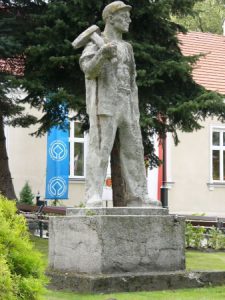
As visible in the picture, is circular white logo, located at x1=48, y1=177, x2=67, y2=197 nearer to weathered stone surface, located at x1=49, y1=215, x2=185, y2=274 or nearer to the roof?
the roof

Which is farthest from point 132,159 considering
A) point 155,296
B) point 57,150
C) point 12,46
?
point 57,150

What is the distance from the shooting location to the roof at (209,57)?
2753 centimetres

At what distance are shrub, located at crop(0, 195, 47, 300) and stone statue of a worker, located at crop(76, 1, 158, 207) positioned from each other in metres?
3.62

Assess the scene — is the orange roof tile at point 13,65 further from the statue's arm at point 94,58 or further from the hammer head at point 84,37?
the statue's arm at point 94,58

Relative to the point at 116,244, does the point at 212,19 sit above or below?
above

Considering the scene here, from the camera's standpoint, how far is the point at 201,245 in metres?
A: 14.5

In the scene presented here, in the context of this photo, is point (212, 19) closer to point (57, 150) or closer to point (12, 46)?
point (57, 150)

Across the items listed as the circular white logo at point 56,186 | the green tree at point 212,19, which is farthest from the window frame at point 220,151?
the green tree at point 212,19

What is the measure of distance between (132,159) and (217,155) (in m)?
19.3

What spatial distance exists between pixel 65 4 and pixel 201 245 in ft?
17.7

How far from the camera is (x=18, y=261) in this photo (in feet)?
15.1

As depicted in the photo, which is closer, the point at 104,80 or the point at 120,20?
the point at 104,80

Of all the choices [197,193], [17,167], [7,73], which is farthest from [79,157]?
[7,73]

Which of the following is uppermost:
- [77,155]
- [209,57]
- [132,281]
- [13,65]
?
[209,57]
